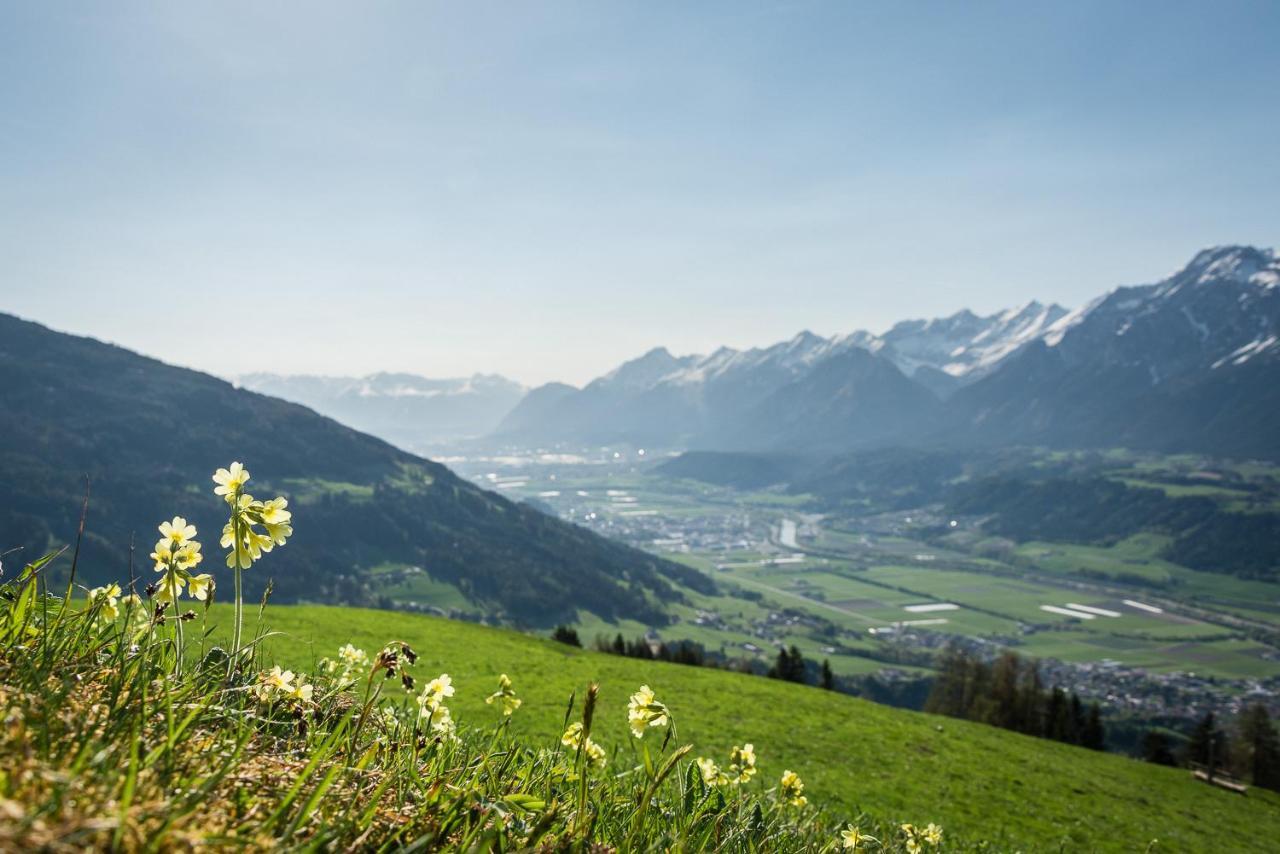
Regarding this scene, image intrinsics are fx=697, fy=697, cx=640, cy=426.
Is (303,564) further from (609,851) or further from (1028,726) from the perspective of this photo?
(609,851)

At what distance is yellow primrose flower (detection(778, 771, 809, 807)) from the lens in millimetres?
4360

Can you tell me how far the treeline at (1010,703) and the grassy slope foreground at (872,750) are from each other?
3175 centimetres

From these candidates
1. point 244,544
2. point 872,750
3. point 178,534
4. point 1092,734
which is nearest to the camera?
point 244,544

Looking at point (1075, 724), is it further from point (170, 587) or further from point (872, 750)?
point (170, 587)

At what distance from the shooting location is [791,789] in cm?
475

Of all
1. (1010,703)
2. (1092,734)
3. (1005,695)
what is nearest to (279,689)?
(1092,734)

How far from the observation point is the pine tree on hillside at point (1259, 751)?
65250mm

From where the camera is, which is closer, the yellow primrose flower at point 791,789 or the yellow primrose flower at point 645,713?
the yellow primrose flower at point 645,713

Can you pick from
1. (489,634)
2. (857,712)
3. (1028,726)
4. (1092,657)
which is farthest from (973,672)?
(1092,657)

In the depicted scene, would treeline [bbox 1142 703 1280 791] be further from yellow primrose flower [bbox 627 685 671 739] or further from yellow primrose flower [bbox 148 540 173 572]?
yellow primrose flower [bbox 148 540 173 572]

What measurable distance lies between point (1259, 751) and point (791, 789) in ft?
298

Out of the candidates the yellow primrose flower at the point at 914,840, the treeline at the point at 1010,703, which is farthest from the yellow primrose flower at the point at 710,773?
the treeline at the point at 1010,703

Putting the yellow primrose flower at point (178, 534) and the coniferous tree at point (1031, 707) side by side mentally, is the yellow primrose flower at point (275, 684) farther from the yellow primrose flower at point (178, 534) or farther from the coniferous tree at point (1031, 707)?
the coniferous tree at point (1031, 707)

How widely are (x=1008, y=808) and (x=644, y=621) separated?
17515 centimetres
